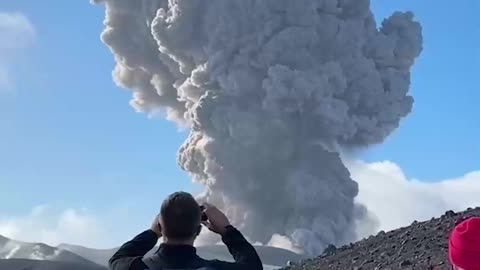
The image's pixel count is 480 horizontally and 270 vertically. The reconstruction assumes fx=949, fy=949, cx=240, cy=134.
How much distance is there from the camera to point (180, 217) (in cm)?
332

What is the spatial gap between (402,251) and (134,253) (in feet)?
53.3

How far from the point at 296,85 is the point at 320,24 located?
3.31 metres

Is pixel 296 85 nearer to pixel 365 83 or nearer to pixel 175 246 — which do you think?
pixel 365 83

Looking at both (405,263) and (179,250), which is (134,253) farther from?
(405,263)

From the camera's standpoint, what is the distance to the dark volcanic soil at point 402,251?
57.4 feet

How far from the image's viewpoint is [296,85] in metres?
44.9

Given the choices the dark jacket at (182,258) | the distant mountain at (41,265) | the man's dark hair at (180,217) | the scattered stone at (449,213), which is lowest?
the dark jacket at (182,258)

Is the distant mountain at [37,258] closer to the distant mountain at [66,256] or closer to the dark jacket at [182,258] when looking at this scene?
the distant mountain at [66,256]

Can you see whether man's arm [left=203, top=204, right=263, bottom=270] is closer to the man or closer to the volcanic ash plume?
the man

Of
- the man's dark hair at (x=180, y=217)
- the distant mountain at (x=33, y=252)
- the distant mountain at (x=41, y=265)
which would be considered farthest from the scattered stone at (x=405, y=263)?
the distant mountain at (x=33, y=252)

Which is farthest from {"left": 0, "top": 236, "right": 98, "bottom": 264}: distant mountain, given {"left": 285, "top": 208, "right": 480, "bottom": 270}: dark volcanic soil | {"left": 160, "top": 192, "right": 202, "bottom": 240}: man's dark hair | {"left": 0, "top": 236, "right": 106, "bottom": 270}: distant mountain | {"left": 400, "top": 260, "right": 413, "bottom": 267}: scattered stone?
{"left": 160, "top": 192, "right": 202, "bottom": 240}: man's dark hair

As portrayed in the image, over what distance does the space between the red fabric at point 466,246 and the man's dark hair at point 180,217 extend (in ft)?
2.92

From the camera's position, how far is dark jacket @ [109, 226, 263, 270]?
331 centimetres

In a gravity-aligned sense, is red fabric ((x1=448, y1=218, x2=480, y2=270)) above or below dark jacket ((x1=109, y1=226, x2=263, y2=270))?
above
